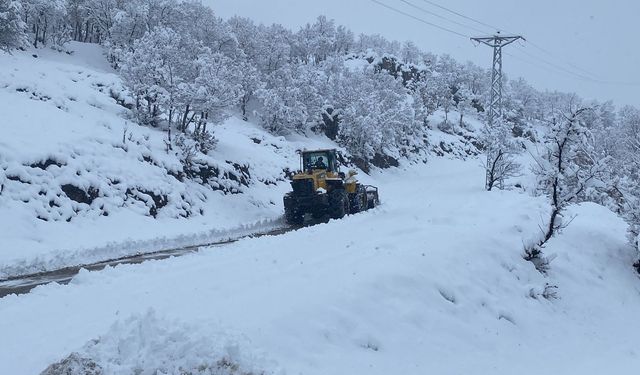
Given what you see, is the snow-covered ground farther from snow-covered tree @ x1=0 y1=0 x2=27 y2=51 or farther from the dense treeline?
snow-covered tree @ x1=0 y1=0 x2=27 y2=51

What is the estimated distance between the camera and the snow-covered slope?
13844mm

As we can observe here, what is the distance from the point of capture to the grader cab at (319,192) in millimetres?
19844

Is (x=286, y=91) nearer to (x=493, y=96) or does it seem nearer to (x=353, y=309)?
(x=493, y=96)

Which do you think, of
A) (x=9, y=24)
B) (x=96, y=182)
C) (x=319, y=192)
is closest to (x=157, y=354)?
(x=96, y=182)

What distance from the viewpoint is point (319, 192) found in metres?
19.8

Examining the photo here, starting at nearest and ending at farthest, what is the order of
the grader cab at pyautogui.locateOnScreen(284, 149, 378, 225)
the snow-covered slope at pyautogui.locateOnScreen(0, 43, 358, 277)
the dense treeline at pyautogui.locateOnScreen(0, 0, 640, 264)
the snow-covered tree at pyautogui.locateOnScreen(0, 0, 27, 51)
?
the snow-covered slope at pyautogui.locateOnScreen(0, 43, 358, 277)
the dense treeline at pyautogui.locateOnScreen(0, 0, 640, 264)
the grader cab at pyautogui.locateOnScreen(284, 149, 378, 225)
the snow-covered tree at pyautogui.locateOnScreen(0, 0, 27, 51)

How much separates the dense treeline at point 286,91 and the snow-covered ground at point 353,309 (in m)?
2.77

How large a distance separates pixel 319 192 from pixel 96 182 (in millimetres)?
8030

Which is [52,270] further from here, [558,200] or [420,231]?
[558,200]

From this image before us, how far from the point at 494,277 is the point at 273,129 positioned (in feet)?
98.6

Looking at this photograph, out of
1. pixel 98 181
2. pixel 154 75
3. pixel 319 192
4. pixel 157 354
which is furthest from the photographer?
pixel 154 75

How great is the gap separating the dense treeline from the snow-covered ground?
9.10 ft

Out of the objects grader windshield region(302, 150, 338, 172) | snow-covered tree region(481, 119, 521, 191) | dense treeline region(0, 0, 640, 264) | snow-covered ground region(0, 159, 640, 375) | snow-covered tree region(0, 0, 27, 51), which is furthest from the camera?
snow-covered tree region(481, 119, 521, 191)

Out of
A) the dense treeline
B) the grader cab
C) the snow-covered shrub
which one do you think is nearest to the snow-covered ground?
the snow-covered shrub
